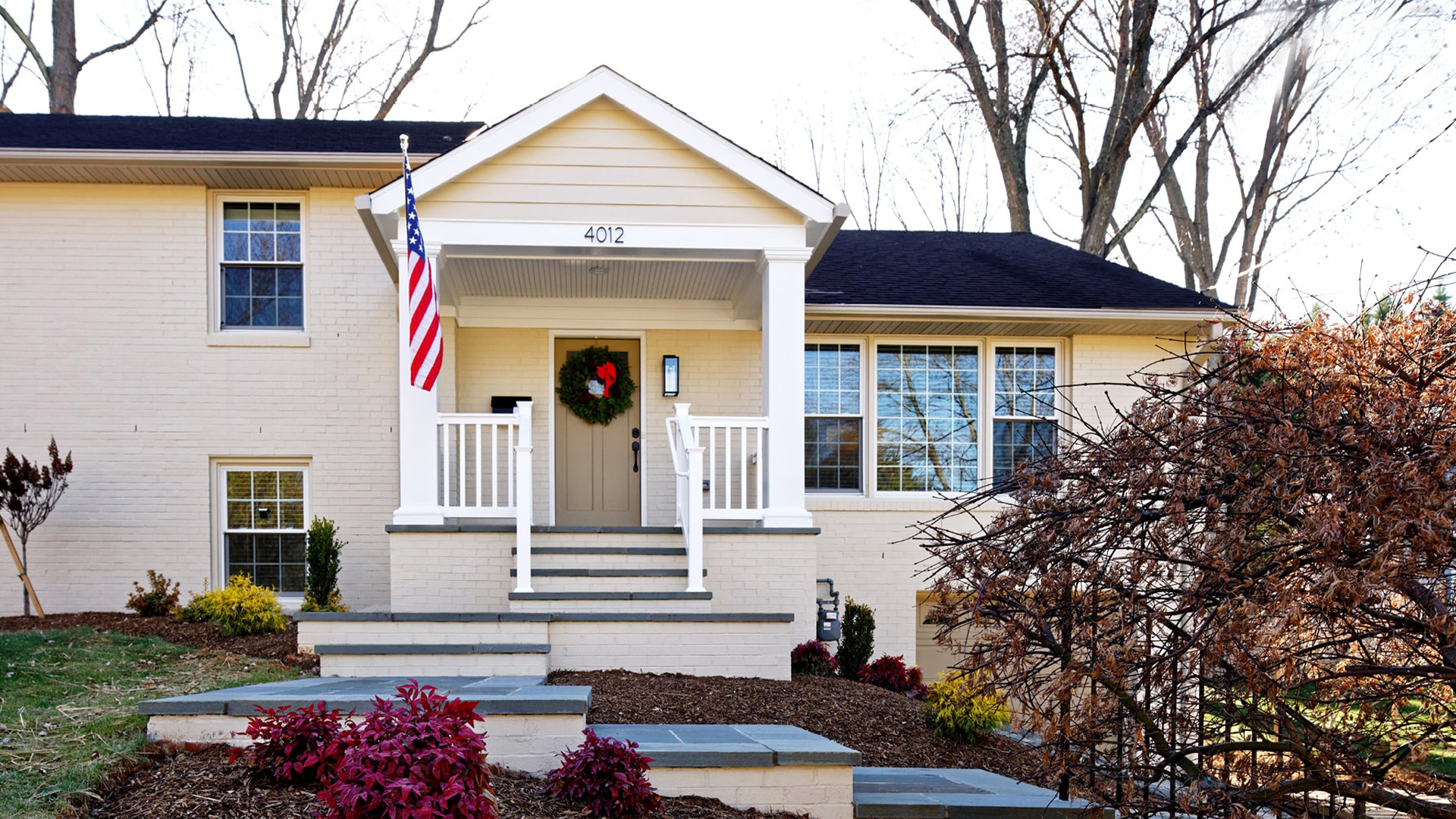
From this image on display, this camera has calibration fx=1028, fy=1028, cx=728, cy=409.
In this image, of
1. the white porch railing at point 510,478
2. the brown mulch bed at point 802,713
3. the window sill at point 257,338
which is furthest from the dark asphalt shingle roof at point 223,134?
the brown mulch bed at point 802,713

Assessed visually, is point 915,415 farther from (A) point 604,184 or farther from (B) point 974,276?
(A) point 604,184

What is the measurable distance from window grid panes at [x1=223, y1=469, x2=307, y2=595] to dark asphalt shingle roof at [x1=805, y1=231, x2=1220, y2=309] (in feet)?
19.4

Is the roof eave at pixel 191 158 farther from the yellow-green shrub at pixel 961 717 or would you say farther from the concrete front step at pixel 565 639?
the yellow-green shrub at pixel 961 717

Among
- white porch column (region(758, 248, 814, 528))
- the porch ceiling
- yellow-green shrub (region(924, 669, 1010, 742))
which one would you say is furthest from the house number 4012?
yellow-green shrub (region(924, 669, 1010, 742))

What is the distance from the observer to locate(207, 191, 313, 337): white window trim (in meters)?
10.7

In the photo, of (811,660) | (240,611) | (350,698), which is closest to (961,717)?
(811,660)

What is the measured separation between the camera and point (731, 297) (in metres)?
10.9

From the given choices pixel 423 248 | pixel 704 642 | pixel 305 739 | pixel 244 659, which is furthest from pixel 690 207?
pixel 305 739

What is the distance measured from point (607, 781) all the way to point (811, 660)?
471 centimetres

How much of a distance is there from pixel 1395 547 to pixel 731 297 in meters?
8.40

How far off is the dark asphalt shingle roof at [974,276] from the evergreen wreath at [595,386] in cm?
223

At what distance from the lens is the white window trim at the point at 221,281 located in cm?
1068

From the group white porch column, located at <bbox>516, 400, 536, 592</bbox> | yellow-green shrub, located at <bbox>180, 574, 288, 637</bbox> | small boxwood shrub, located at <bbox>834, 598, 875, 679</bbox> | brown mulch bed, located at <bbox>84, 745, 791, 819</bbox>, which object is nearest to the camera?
brown mulch bed, located at <bbox>84, 745, 791, 819</bbox>

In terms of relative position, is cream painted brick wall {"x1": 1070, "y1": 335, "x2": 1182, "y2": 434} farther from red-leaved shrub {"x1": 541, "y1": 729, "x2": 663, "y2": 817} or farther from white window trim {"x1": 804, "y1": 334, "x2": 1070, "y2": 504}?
red-leaved shrub {"x1": 541, "y1": 729, "x2": 663, "y2": 817}
